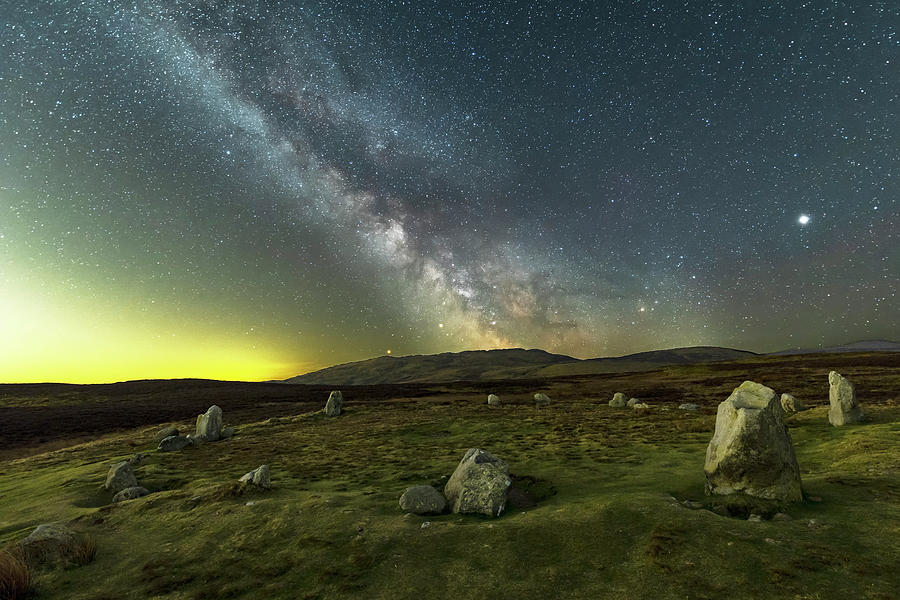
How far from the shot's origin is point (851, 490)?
37.2 ft

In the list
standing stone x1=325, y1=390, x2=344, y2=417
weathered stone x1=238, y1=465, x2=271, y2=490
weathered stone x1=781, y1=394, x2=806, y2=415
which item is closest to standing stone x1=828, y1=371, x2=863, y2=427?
weathered stone x1=781, y1=394, x2=806, y2=415

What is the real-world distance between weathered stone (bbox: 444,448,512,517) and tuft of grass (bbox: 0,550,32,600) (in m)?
9.34

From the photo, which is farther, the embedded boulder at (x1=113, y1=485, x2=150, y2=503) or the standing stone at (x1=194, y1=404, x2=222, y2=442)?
the standing stone at (x1=194, y1=404, x2=222, y2=442)

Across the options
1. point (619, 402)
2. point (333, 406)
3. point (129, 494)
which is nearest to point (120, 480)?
point (129, 494)

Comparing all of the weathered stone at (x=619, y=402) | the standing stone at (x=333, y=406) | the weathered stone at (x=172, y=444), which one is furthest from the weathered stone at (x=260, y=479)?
the weathered stone at (x=619, y=402)

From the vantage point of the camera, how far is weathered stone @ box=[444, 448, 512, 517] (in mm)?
11578

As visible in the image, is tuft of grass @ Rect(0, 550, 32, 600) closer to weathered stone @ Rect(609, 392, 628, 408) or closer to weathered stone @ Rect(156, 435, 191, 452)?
weathered stone @ Rect(156, 435, 191, 452)

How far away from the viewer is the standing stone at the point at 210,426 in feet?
102

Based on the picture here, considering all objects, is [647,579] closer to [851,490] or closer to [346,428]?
[851,490]

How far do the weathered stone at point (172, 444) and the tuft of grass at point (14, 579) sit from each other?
21.4 metres

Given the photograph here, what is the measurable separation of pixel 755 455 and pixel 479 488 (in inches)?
296

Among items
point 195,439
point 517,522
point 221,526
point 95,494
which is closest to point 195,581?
point 221,526

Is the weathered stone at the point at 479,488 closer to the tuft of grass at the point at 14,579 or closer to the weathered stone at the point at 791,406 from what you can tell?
the tuft of grass at the point at 14,579

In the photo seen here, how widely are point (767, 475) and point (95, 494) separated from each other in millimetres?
24237
